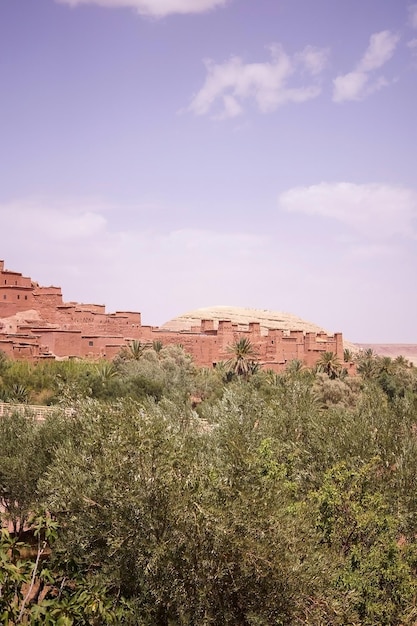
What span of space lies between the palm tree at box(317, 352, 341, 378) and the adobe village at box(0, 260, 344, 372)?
2.82 metres

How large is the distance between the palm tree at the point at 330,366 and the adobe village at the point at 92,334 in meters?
2.82

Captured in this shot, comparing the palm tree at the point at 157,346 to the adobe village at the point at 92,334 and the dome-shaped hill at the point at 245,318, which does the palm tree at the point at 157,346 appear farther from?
the dome-shaped hill at the point at 245,318

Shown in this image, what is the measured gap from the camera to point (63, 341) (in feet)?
140

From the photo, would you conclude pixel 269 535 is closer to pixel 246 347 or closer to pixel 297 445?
pixel 297 445

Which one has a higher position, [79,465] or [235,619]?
[79,465]

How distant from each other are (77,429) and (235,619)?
628 cm

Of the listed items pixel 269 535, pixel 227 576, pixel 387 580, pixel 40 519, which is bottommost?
A: pixel 387 580

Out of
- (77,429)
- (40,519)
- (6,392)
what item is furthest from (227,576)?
(6,392)

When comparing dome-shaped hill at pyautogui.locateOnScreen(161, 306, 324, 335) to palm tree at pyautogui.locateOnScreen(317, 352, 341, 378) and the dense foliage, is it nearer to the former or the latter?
palm tree at pyautogui.locateOnScreen(317, 352, 341, 378)

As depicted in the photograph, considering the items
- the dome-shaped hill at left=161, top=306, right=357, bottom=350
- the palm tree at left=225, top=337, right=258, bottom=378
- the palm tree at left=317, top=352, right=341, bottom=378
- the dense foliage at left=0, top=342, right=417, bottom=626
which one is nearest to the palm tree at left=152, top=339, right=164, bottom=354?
the palm tree at left=225, top=337, right=258, bottom=378

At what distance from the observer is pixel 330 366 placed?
50781mm

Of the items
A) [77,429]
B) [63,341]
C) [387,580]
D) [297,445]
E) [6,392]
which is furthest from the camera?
[63,341]

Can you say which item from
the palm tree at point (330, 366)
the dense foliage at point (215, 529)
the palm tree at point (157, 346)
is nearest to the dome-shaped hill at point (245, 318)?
the palm tree at point (330, 366)

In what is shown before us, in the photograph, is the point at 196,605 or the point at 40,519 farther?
the point at 196,605
